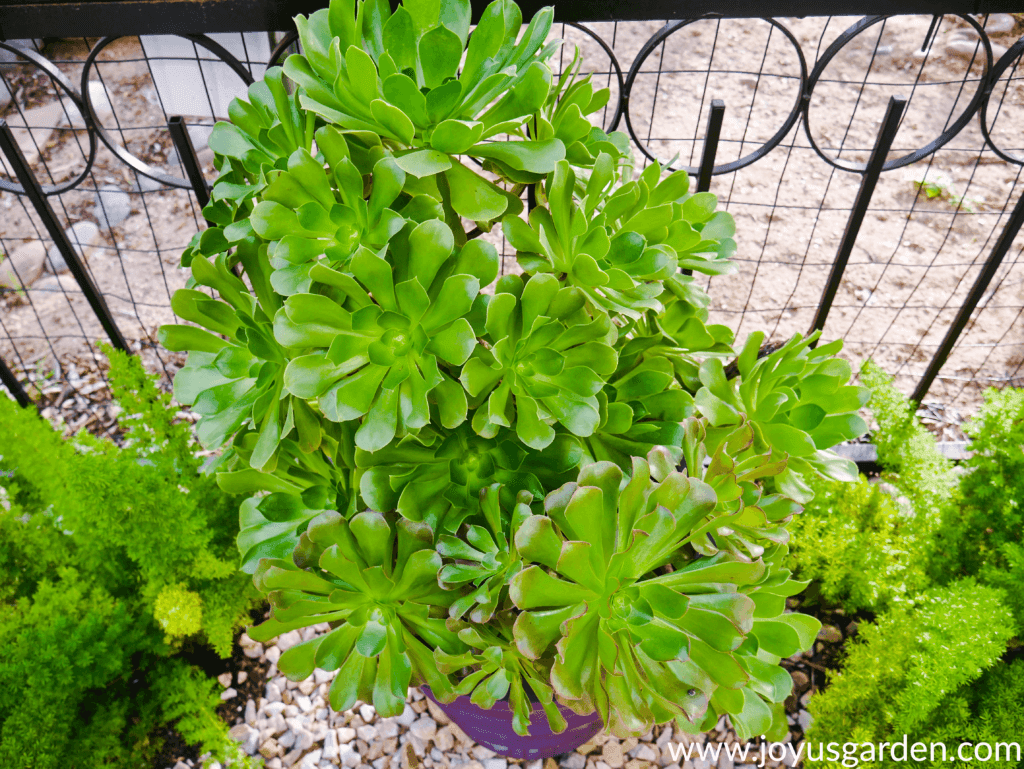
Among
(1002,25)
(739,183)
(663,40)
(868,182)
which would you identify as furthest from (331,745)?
(1002,25)

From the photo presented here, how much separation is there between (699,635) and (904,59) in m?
3.91

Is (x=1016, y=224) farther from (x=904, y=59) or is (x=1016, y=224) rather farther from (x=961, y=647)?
(x=904, y=59)

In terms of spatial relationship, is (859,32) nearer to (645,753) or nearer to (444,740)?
(645,753)

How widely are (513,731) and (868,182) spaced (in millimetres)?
1226

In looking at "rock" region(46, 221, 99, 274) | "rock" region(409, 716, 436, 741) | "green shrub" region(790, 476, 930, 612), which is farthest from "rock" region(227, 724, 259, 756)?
"rock" region(46, 221, 99, 274)

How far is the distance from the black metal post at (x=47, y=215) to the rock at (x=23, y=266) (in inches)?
50.2

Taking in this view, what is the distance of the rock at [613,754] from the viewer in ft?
4.67

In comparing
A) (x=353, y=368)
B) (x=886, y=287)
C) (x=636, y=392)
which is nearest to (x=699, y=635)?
(x=636, y=392)

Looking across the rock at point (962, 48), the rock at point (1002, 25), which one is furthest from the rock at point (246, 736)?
the rock at point (1002, 25)

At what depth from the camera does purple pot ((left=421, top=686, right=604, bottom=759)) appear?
1157 mm

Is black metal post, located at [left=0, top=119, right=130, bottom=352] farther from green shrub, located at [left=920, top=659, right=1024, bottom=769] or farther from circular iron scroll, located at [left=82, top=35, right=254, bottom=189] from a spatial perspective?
green shrub, located at [left=920, top=659, right=1024, bottom=769]

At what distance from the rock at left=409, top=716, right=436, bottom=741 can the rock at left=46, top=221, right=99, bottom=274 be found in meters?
2.17

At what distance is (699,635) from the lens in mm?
763

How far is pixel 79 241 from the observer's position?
277 cm
